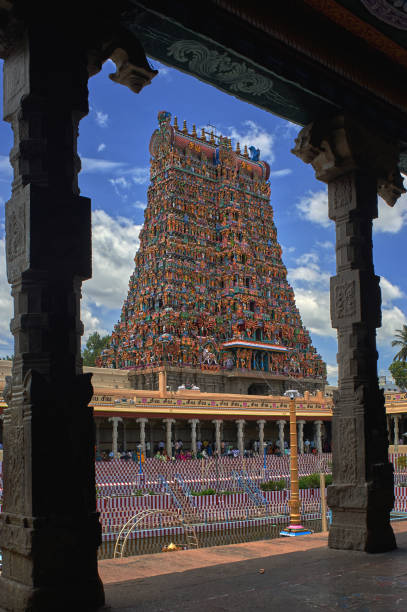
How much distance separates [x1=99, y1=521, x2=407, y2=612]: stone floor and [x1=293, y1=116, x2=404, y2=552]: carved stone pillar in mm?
329

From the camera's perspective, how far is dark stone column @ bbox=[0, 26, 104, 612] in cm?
305

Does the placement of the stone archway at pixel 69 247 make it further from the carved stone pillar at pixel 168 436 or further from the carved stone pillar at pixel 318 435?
the carved stone pillar at pixel 318 435

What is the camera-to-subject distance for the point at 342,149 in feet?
17.6

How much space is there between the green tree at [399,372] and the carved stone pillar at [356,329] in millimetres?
45146

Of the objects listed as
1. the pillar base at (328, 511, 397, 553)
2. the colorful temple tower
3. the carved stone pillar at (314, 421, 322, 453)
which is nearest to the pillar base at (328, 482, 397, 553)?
the pillar base at (328, 511, 397, 553)

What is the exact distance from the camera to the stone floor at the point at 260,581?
319 cm

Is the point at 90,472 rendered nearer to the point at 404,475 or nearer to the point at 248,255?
the point at 404,475

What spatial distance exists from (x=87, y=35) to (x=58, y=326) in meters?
1.72

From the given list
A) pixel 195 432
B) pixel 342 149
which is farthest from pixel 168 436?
pixel 342 149

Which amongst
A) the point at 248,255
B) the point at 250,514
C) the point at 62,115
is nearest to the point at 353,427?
the point at 62,115

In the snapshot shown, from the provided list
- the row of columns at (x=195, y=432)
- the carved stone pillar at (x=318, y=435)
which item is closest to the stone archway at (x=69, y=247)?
the row of columns at (x=195, y=432)

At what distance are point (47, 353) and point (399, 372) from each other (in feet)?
158

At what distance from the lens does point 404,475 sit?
1934cm

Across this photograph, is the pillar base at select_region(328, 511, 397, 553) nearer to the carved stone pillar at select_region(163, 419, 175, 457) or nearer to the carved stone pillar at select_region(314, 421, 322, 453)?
the carved stone pillar at select_region(163, 419, 175, 457)
